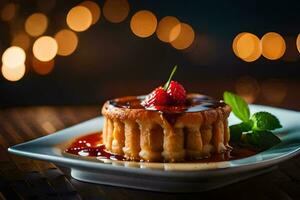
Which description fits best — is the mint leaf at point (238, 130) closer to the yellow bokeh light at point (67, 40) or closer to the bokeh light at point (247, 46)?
the bokeh light at point (247, 46)

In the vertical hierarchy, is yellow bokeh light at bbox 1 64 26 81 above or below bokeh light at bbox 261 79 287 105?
above

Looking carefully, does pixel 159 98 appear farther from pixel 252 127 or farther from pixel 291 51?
pixel 291 51

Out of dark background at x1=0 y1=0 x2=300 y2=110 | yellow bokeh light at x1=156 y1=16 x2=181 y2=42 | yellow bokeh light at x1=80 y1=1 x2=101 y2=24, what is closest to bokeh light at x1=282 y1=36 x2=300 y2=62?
dark background at x1=0 y1=0 x2=300 y2=110

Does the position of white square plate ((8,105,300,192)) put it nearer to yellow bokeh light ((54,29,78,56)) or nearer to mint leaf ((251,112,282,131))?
mint leaf ((251,112,282,131))

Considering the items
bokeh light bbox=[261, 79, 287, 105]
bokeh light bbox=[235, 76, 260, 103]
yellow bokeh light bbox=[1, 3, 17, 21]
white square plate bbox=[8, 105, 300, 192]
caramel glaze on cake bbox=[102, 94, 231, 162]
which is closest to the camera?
white square plate bbox=[8, 105, 300, 192]

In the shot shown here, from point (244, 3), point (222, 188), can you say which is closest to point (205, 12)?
point (244, 3)

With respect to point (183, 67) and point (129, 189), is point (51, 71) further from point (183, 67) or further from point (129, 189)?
point (129, 189)
